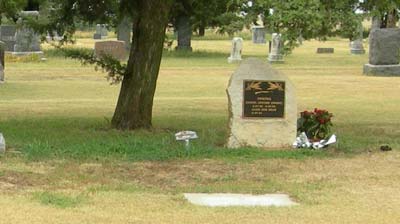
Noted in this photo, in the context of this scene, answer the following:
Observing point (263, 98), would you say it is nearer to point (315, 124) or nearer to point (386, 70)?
point (315, 124)

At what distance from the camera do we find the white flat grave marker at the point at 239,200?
777cm

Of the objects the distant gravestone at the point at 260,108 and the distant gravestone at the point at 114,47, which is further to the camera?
the distant gravestone at the point at 114,47

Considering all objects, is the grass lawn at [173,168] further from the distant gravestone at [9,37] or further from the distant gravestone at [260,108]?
the distant gravestone at [9,37]

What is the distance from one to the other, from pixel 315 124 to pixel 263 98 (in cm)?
91

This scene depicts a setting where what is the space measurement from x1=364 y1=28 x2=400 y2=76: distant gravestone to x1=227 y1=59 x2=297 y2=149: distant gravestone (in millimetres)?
18339

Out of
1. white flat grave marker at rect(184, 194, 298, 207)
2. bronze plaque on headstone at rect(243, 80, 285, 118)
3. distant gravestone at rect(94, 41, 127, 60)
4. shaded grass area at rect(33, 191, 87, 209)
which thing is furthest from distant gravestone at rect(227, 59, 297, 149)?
distant gravestone at rect(94, 41, 127, 60)

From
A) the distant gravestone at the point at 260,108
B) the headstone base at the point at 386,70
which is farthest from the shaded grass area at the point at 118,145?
the headstone base at the point at 386,70

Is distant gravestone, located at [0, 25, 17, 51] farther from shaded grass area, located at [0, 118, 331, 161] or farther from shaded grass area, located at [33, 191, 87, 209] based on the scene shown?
shaded grass area, located at [33, 191, 87, 209]

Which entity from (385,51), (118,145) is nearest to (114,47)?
(385,51)

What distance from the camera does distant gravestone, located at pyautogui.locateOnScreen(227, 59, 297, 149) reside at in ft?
37.0

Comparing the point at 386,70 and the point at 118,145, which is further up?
the point at 118,145

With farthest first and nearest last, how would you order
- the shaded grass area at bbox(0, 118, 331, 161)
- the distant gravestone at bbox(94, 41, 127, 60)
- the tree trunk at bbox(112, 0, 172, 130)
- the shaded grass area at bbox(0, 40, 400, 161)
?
the distant gravestone at bbox(94, 41, 127, 60)
the tree trunk at bbox(112, 0, 172, 130)
the shaded grass area at bbox(0, 40, 400, 161)
the shaded grass area at bbox(0, 118, 331, 161)

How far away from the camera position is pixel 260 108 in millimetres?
11367

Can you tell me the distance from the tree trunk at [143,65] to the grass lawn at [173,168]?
1.36 ft
